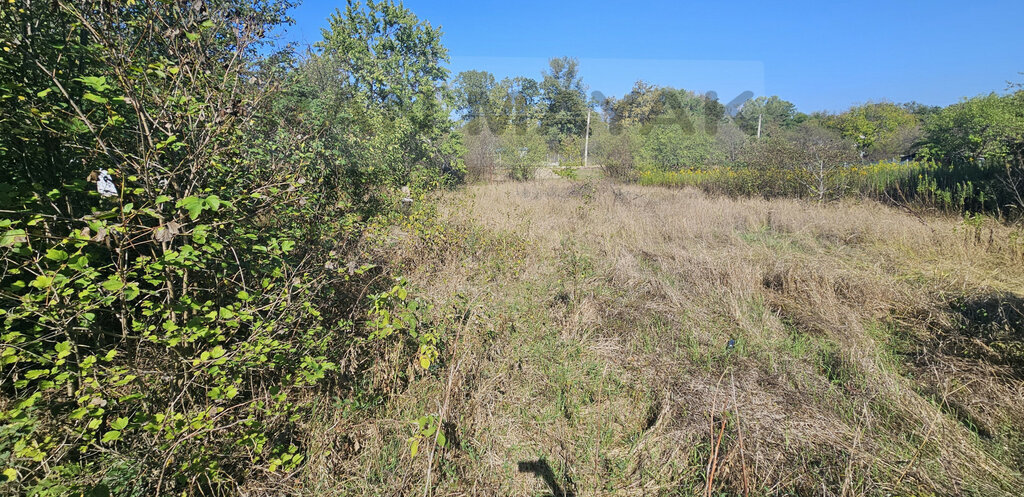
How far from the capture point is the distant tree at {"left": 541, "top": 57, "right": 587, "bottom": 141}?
147ft

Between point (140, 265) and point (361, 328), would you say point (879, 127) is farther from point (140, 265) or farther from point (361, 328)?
point (140, 265)

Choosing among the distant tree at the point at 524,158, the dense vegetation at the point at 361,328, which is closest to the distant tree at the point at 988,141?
the dense vegetation at the point at 361,328

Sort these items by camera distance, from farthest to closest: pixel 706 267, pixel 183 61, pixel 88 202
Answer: pixel 706 267, pixel 88 202, pixel 183 61

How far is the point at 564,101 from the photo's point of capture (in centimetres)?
4600

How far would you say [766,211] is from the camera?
9469mm

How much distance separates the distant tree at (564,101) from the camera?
147 feet

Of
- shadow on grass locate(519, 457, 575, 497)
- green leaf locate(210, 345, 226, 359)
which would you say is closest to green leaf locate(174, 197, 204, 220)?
green leaf locate(210, 345, 226, 359)

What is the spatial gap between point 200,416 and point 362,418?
90 centimetres

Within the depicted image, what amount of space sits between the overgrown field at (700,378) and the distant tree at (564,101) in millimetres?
41353

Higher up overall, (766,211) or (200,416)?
(766,211)

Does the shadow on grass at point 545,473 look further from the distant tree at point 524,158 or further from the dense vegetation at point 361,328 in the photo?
the distant tree at point 524,158

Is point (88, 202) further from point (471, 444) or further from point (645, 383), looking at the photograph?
point (645, 383)

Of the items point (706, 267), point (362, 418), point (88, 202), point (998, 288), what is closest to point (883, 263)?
point (998, 288)

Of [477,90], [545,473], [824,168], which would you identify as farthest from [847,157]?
[477,90]
